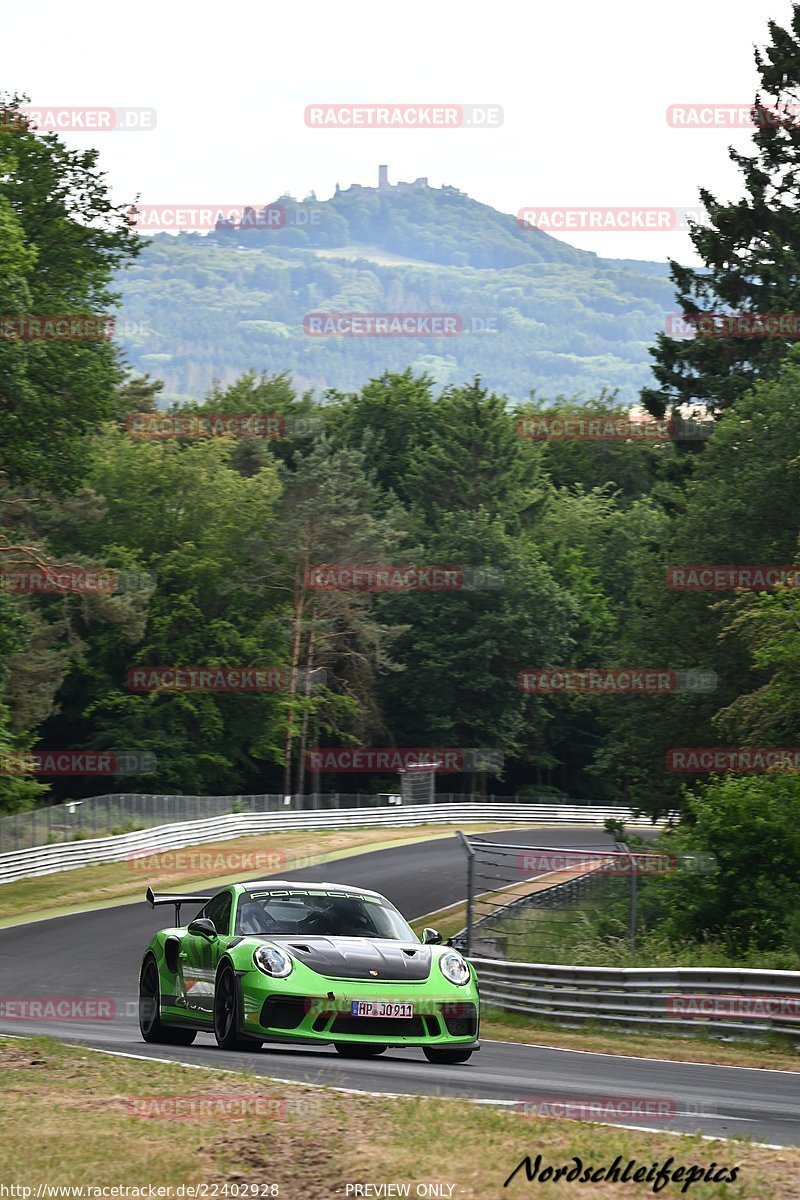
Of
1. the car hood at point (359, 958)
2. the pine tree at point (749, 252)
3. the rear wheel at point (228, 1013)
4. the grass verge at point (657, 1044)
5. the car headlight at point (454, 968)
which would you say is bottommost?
the grass verge at point (657, 1044)

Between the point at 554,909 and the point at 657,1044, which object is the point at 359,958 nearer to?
the point at 657,1044

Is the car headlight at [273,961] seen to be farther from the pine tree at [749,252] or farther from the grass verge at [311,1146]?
the pine tree at [749,252]

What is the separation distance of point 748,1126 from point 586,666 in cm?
8253

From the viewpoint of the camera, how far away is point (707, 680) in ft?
138

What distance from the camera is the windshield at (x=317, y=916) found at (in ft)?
43.3

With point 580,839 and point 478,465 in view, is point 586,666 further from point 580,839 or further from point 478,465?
point 580,839

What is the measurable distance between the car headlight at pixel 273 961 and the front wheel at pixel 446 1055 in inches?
52.3

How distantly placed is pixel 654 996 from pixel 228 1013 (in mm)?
6424

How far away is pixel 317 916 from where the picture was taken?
13.4m

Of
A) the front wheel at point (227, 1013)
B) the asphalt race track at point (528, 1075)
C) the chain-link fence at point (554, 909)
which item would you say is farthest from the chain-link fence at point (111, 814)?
the front wheel at point (227, 1013)

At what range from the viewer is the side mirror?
13.2 metres

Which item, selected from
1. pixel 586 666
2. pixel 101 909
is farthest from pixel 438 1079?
pixel 586 666

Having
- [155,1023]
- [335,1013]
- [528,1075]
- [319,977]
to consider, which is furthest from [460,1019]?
[155,1023]

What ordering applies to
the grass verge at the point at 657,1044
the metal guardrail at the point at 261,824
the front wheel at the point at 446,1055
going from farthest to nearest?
the metal guardrail at the point at 261,824
the grass verge at the point at 657,1044
the front wheel at the point at 446,1055
